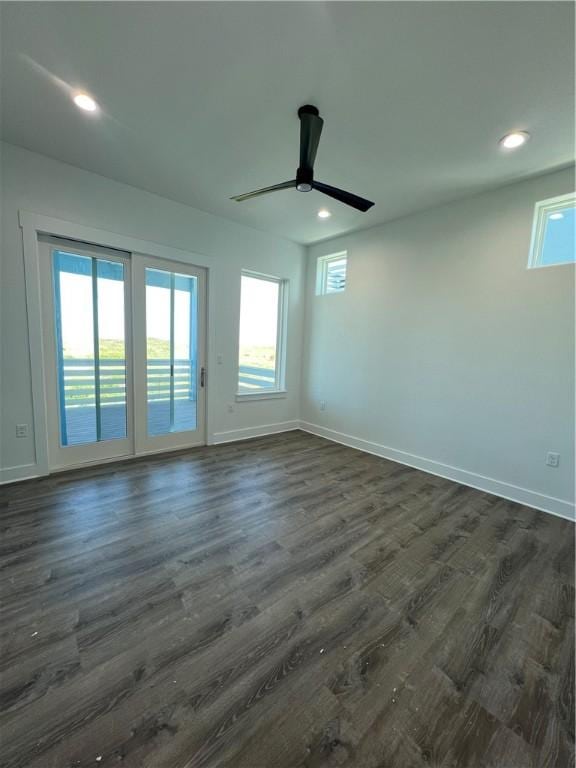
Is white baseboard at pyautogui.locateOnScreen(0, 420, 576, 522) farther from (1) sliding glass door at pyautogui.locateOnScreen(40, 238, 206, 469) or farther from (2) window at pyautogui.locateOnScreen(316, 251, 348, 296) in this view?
(2) window at pyautogui.locateOnScreen(316, 251, 348, 296)

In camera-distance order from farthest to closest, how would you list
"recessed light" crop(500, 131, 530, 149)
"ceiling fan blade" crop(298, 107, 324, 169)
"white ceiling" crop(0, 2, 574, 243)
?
1. "recessed light" crop(500, 131, 530, 149)
2. "ceiling fan blade" crop(298, 107, 324, 169)
3. "white ceiling" crop(0, 2, 574, 243)

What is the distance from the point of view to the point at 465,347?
123 inches

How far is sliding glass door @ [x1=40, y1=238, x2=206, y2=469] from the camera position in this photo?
2939mm

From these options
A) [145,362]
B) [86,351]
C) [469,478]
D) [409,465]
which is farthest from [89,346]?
[469,478]

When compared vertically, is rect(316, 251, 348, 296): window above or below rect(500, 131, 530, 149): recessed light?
below

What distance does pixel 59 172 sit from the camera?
8.96 ft

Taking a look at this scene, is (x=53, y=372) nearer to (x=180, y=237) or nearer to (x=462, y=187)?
(x=180, y=237)

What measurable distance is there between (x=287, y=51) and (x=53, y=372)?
3037 mm

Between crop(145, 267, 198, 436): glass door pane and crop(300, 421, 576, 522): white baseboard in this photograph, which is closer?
crop(300, 421, 576, 522): white baseboard

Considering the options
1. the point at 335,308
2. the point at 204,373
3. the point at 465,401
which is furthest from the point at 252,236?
the point at 465,401

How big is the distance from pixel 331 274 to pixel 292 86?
286 cm

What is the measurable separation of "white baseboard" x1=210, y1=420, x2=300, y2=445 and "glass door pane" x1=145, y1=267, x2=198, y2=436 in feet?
1.31

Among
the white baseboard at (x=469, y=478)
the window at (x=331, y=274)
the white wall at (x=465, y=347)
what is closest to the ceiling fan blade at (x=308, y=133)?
the white wall at (x=465, y=347)

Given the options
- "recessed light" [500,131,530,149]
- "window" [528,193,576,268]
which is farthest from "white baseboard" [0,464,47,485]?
"window" [528,193,576,268]
